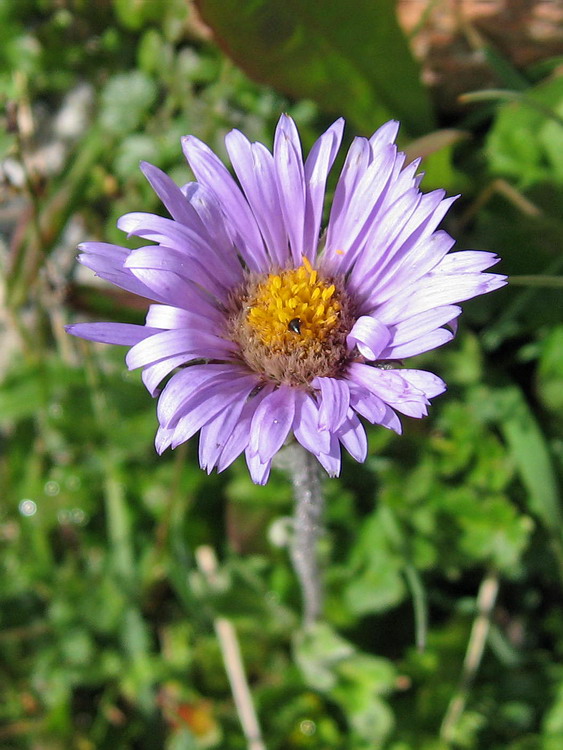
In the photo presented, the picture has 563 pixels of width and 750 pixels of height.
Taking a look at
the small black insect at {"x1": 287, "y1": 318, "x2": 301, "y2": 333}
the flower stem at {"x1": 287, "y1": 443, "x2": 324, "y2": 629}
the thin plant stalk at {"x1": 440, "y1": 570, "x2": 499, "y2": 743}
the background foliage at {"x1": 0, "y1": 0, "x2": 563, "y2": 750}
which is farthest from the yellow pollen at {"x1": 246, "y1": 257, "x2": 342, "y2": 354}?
the thin plant stalk at {"x1": 440, "y1": 570, "x2": 499, "y2": 743}

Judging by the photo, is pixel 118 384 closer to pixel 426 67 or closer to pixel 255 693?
pixel 255 693

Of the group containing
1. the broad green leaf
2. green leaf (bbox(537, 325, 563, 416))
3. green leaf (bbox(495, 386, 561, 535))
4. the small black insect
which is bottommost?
green leaf (bbox(495, 386, 561, 535))

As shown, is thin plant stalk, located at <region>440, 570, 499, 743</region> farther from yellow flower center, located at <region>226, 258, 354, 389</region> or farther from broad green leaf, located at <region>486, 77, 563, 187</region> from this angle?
broad green leaf, located at <region>486, 77, 563, 187</region>

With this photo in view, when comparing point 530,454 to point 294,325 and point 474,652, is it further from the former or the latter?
point 294,325

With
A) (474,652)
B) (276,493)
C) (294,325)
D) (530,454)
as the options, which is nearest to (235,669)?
(276,493)

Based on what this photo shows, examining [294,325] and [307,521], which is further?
[307,521]

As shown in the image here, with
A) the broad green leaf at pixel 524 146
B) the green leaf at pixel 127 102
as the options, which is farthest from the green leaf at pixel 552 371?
the green leaf at pixel 127 102

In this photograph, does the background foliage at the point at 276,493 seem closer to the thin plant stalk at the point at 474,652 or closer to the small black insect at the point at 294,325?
the thin plant stalk at the point at 474,652

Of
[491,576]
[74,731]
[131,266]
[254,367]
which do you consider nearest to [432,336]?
[254,367]
